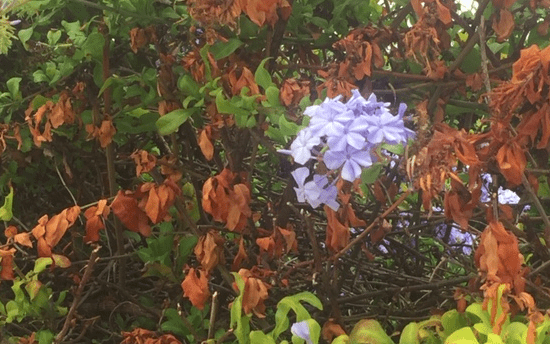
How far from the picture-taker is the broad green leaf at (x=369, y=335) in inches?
39.1

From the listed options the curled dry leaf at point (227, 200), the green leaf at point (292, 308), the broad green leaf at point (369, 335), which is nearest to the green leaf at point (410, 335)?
the broad green leaf at point (369, 335)

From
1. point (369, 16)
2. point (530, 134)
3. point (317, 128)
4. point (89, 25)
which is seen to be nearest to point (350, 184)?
Answer: point (317, 128)

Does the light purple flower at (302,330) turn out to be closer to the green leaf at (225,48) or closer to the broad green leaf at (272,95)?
the broad green leaf at (272,95)

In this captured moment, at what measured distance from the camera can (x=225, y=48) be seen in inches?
49.7

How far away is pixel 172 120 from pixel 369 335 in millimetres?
546

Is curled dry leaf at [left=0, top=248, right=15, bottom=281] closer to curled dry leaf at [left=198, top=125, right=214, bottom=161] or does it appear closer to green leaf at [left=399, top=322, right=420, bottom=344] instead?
curled dry leaf at [left=198, top=125, right=214, bottom=161]

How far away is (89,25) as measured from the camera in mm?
1466

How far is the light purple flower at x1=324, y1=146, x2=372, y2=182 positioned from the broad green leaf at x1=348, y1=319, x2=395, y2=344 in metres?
0.24

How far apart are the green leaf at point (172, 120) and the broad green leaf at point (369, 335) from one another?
1.64ft

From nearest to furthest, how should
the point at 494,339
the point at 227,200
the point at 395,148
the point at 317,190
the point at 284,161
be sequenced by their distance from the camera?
the point at 494,339 < the point at 395,148 < the point at 317,190 < the point at 227,200 < the point at 284,161

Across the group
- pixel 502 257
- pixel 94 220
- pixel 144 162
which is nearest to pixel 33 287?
pixel 94 220

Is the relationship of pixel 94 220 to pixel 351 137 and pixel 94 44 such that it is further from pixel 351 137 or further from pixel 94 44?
pixel 351 137

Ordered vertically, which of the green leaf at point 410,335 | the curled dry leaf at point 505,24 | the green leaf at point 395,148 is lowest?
the green leaf at point 410,335

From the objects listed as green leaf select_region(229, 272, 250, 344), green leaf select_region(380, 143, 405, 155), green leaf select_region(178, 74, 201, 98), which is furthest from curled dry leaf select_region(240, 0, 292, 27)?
green leaf select_region(229, 272, 250, 344)
